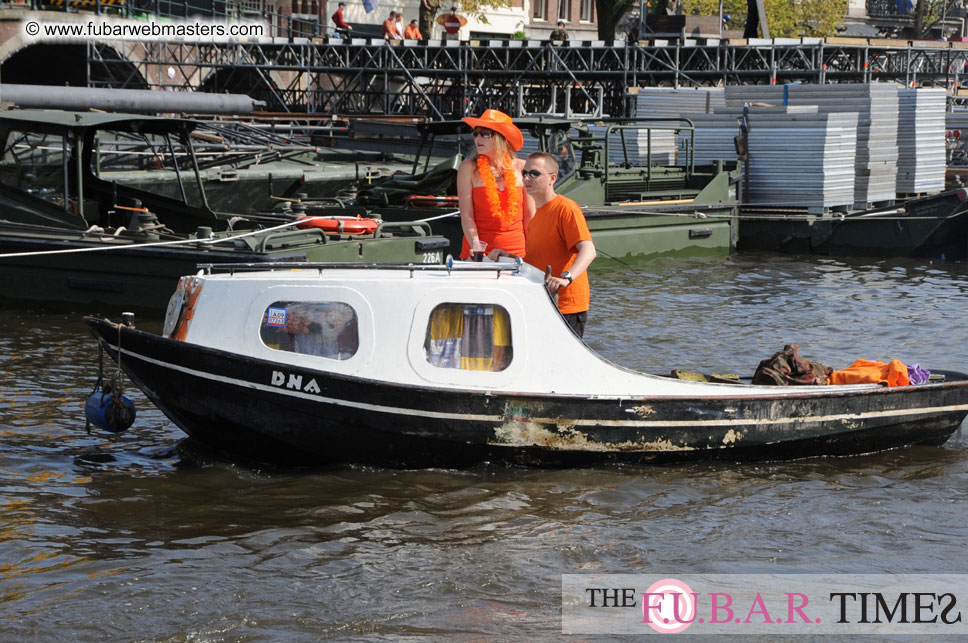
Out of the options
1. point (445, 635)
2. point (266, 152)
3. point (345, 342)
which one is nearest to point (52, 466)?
point (345, 342)

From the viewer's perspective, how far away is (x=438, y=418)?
830cm

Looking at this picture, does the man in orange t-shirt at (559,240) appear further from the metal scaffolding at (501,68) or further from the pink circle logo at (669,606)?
the metal scaffolding at (501,68)

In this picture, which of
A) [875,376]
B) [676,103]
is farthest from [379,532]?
[676,103]

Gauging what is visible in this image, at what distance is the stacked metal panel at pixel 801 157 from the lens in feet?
72.4

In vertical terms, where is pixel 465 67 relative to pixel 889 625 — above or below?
above

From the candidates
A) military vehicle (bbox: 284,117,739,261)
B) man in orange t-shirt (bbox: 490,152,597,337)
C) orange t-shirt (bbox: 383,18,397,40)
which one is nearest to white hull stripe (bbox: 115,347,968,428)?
man in orange t-shirt (bbox: 490,152,597,337)

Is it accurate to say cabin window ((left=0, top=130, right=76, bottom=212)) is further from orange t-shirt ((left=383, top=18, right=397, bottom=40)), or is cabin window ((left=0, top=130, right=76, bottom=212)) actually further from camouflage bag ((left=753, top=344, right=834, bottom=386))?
orange t-shirt ((left=383, top=18, right=397, bottom=40))

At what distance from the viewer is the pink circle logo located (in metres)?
6.59

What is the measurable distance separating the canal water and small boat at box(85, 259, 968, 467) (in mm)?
263

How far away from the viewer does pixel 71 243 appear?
1402 cm

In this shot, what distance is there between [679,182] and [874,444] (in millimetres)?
12982

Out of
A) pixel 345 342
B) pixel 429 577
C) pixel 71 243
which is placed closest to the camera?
pixel 429 577

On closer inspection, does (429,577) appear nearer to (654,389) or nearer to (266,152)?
(654,389)

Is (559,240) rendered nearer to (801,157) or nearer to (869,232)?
(801,157)
